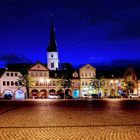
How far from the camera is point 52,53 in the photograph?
438 feet

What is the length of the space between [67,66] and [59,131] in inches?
4812

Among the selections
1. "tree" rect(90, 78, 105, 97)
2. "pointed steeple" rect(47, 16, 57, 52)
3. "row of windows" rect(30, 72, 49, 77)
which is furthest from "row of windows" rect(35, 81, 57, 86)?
"pointed steeple" rect(47, 16, 57, 52)

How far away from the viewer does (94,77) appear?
341 ft

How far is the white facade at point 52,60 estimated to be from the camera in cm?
13101

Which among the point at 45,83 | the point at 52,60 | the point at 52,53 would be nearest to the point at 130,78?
the point at 45,83

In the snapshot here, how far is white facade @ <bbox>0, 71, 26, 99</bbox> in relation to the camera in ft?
310

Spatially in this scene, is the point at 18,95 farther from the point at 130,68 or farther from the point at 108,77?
the point at 130,68

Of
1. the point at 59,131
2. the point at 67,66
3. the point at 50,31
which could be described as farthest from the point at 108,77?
the point at 59,131

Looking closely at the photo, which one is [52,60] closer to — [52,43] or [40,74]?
[52,43]

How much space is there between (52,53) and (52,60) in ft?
11.5

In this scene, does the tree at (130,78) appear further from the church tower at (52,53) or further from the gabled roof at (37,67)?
the church tower at (52,53)

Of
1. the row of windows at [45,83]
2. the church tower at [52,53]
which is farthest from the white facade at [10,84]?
the church tower at [52,53]

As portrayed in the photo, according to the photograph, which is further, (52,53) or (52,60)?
(52,53)

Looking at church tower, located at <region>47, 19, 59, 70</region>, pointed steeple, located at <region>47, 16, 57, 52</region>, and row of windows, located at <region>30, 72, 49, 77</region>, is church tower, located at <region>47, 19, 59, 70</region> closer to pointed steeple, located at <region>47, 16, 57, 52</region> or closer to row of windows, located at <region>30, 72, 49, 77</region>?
pointed steeple, located at <region>47, 16, 57, 52</region>
